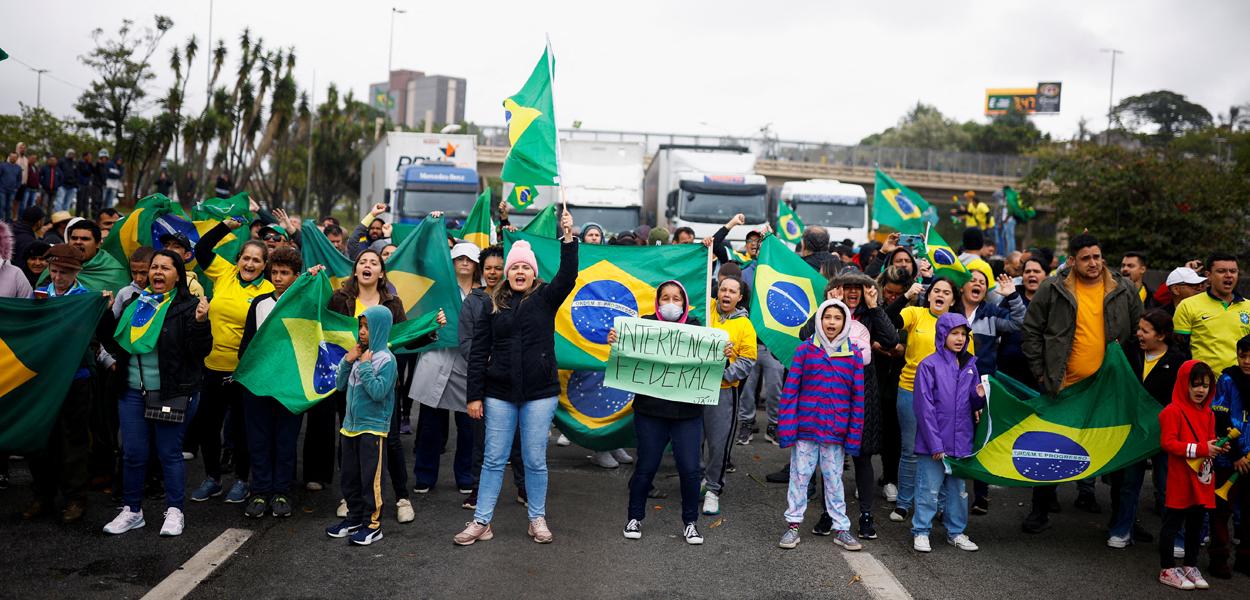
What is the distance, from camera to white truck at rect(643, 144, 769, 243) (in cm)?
2667

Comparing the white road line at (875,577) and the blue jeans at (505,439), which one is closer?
the white road line at (875,577)

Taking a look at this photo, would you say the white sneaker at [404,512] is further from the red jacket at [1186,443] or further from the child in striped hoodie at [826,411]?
the red jacket at [1186,443]

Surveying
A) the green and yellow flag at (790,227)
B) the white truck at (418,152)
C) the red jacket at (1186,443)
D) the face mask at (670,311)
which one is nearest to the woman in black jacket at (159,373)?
the face mask at (670,311)

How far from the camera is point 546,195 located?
3088 cm

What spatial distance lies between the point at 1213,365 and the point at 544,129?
16.5 feet

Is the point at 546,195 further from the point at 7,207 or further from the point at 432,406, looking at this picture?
the point at 432,406

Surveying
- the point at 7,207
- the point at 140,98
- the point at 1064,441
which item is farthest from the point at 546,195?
the point at 1064,441

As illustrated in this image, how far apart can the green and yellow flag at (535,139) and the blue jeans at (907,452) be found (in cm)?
295

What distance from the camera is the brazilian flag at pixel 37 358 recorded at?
660 cm

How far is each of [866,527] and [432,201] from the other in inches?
803

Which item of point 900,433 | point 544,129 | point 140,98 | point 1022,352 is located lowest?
point 900,433

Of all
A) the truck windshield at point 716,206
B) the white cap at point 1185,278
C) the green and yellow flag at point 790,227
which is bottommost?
the white cap at point 1185,278

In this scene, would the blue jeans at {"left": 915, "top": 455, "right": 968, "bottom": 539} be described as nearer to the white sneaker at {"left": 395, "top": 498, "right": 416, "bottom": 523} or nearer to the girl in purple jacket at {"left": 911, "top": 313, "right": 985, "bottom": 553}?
the girl in purple jacket at {"left": 911, "top": 313, "right": 985, "bottom": 553}

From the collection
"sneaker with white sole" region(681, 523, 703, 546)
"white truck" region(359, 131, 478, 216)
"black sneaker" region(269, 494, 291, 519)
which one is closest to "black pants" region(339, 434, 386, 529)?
"black sneaker" region(269, 494, 291, 519)
